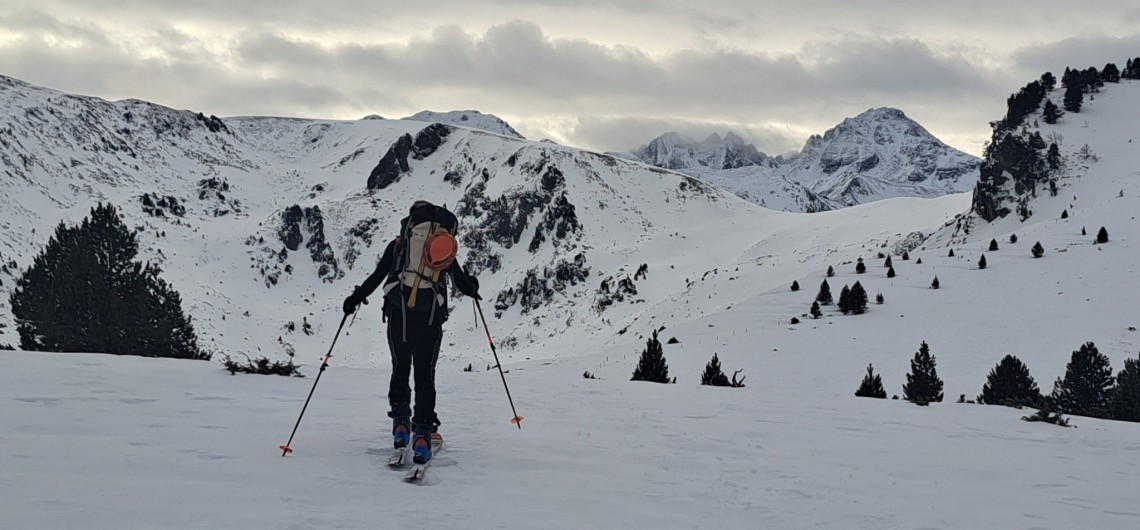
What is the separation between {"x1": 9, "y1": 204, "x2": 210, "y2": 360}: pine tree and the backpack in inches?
771

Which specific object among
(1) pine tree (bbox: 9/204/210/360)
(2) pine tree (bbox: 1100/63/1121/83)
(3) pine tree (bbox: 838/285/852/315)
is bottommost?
(1) pine tree (bbox: 9/204/210/360)

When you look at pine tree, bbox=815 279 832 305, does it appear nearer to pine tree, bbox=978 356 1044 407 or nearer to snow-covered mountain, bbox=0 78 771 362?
pine tree, bbox=978 356 1044 407

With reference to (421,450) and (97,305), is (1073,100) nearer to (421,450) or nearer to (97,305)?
(97,305)

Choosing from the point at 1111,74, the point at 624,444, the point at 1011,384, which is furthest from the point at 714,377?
the point at 1111,74

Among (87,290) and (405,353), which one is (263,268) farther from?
(405,353)

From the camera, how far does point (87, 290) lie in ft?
80.9

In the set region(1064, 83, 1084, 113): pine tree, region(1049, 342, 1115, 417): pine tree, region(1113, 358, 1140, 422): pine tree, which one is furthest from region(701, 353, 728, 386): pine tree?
region(1064, 83, 1084, 113): pine tree

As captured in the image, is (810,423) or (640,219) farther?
(640,219)

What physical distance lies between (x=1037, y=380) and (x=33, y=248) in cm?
8514

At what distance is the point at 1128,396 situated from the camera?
625 inches

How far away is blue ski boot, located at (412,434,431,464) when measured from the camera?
6.34 m

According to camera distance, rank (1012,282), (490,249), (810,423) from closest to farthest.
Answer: (810,423)
(1012,282)
(490,249)

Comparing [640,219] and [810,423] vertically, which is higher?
[640,219]

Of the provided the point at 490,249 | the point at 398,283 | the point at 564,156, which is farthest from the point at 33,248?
the point at 398,283
